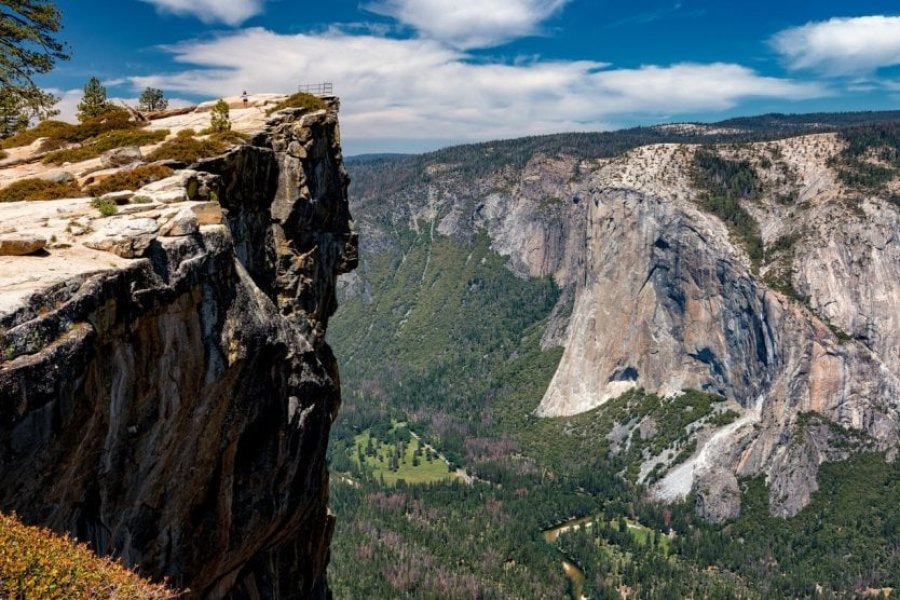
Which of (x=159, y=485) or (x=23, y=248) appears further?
(x=159, y=485)

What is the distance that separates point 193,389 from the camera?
84.1 ft

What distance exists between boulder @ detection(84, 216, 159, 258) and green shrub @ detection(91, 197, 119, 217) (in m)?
0.96

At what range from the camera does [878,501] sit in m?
181

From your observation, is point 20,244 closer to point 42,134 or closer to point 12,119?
point 42,134

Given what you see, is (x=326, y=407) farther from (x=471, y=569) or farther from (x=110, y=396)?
(x=471, y=569)

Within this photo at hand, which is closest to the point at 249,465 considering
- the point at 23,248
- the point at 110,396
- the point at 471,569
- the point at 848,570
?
the point at 110,396

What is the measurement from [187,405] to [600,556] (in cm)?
16847

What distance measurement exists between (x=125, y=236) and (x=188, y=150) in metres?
11.4

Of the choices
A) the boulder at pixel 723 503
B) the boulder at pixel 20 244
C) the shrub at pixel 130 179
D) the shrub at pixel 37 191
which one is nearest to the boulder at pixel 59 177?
the shrub at pixel 37 191

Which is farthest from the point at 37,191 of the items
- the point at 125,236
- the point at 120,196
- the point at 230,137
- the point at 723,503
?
the point at 723,503

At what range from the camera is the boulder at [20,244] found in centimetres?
2239

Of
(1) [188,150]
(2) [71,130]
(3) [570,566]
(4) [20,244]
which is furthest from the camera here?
(3) [570,566]

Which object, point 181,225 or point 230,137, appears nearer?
point 181,225

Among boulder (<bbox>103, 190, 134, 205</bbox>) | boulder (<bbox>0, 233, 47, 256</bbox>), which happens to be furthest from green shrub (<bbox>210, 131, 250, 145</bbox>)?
boulder (<bbox>0, 233, 47, 256</bbox>)
